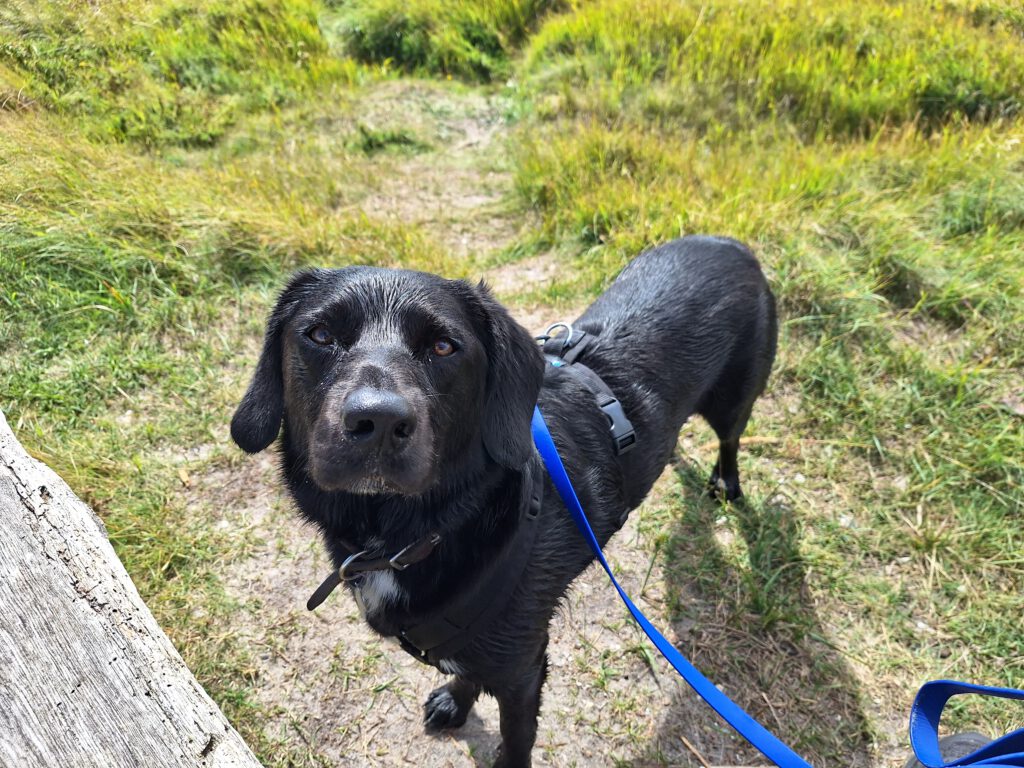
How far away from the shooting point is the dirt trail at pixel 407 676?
232 centimetres

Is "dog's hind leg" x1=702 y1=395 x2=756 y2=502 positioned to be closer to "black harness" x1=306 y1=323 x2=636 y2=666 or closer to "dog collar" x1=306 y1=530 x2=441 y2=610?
"black harness" x1=306 y1=323 x2=636 y2=666

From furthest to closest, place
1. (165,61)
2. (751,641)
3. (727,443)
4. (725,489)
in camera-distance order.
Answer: (165,61), (725,489), (727,443), (751,641)

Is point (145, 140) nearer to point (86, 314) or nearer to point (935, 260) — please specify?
point (86, 314)

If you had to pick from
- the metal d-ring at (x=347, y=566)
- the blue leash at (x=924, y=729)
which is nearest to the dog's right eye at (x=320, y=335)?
the metal d-ring at (x=347, y=566)

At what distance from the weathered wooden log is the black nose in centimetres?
76

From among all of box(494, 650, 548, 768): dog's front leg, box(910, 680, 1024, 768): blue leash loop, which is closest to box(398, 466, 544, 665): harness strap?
box(494, 650, 548, 768): dog's front leg

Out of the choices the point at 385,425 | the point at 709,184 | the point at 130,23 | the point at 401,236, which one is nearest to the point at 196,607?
the point at 385,425

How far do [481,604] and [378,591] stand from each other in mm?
299

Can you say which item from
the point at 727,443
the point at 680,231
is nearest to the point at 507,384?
the point at 727,443

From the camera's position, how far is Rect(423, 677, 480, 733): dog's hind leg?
90.5 inches

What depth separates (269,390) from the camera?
1.87 m

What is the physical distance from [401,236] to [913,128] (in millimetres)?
3982

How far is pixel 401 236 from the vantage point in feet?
14.1

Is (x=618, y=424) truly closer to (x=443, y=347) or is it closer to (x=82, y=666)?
(x=443, y=347)
